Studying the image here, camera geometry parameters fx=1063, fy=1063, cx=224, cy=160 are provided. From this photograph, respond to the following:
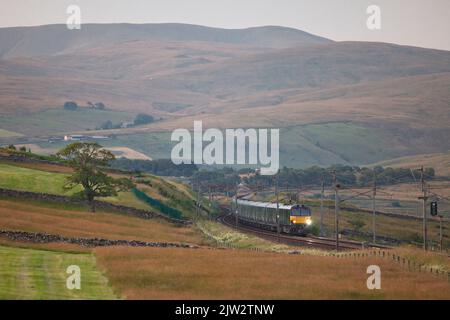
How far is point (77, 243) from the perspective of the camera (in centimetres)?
7294

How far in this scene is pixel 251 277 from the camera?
173 ft

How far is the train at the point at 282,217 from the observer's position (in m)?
109

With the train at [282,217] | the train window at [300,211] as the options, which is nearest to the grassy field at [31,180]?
the train at [282,217]

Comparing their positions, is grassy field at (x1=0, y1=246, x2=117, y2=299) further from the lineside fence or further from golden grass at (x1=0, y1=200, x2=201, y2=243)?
the lineside fence

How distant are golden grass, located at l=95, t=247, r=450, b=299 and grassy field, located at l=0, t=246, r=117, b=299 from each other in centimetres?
87

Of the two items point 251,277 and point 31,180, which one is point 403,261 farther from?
point 31,180

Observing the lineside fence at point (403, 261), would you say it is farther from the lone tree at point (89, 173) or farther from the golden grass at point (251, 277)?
the lone tree at point (89, 173)

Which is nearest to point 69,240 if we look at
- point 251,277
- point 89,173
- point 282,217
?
point 251,277

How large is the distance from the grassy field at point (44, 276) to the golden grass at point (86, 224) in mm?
14673

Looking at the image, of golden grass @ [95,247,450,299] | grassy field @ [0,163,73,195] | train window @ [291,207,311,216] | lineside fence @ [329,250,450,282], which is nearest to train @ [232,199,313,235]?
train window @ [291,207,311,216]

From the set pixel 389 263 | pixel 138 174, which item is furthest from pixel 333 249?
pixel 138 174

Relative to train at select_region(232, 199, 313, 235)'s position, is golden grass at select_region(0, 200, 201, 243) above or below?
above

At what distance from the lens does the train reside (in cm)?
10862

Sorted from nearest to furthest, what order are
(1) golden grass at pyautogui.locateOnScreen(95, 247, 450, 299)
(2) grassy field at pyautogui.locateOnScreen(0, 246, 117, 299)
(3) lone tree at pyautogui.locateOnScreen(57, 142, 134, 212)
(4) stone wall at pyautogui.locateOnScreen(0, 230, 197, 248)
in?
(2) grassy field at pyautogui.locateOnScreen(0, 246, 117, 299)
(1) golden grass at pyautogui.locateOnScreen(95, 247, 450, 299)
(4) stone wall at pyautogui.locateOnScreen(0, 230, 197, 248)
(3) lone tree at pyautogui.locateOnScreen(57, 142, 134, 212)
